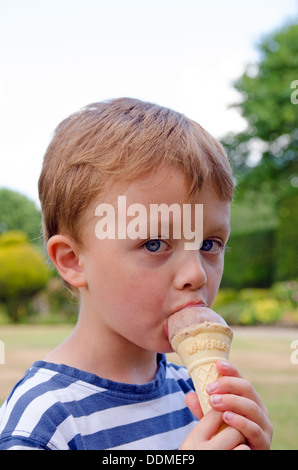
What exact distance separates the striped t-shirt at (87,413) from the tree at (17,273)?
13582 mm

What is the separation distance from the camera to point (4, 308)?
15.1 meters

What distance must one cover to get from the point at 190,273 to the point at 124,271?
197 mm

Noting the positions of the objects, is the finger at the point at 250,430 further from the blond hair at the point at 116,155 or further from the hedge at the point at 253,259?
the hedge at the point at 253,259

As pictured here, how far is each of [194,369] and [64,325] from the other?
13.2m

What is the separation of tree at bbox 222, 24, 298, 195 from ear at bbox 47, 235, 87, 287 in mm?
17847

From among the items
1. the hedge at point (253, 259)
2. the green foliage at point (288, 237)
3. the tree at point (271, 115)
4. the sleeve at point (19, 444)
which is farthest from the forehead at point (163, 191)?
the tree at point (271, 115)

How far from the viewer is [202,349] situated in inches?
55.7

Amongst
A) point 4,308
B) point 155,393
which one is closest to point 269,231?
point 4,308


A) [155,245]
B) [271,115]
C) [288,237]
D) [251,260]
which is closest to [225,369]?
[155,245]

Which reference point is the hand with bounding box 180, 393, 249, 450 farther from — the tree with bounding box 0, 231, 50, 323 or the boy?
the tree with bounding box 0, 231, 50, 323

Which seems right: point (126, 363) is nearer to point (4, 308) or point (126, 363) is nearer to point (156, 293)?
point (156, 293)

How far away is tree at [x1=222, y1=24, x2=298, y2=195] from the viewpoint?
62.1 feet

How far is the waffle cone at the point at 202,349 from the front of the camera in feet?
4.55

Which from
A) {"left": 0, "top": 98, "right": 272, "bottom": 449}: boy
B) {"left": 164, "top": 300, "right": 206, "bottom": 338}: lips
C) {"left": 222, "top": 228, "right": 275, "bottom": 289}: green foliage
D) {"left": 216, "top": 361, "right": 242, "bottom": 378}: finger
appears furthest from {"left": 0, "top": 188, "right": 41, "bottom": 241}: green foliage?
{"left": 216, "top": 361, "right": 242, "bottom": 378}: finger
